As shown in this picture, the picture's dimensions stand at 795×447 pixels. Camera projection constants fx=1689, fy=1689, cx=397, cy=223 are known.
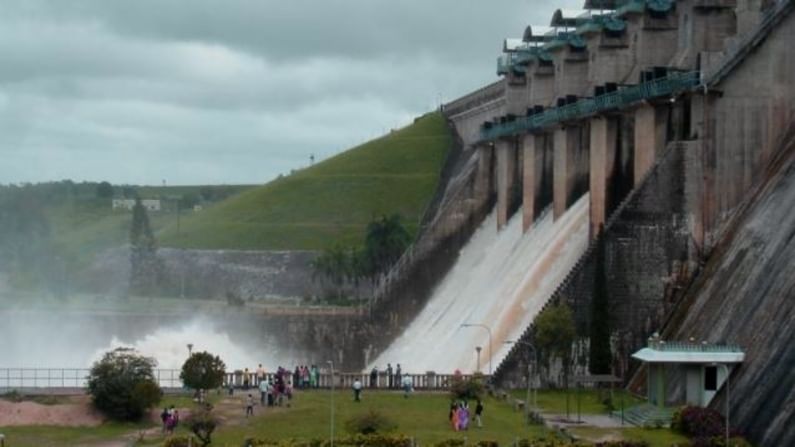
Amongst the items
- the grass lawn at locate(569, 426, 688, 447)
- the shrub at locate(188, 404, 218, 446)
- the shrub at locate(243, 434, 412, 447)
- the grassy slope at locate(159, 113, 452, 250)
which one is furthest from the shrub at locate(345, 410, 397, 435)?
the grassy slope at locate(159, 113, 452, 250)

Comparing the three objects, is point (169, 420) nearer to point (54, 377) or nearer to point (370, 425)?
point (370, 425)

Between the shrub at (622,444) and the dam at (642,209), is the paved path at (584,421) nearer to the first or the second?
the dam at (642,209)

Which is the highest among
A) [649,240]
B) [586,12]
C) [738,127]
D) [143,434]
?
[586,12]

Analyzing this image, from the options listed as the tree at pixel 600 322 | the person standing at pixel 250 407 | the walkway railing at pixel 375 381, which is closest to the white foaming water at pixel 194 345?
the walkway railing at pixel 375 381

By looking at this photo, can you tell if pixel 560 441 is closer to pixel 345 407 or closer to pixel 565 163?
pixel 345 407

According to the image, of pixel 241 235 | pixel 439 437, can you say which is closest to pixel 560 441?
pixel 439 437
